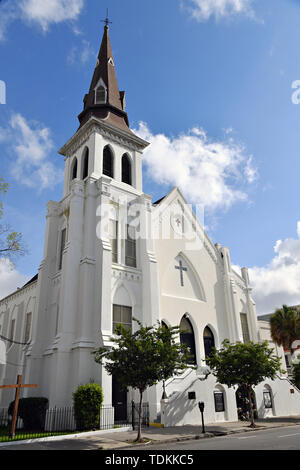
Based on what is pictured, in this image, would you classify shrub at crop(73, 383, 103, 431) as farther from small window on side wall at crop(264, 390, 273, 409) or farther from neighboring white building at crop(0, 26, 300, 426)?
small window on side wall at crop(264, 390, 273, 409)

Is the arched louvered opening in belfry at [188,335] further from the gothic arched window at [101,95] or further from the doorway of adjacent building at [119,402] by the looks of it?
the gothic arched window at [101,95]

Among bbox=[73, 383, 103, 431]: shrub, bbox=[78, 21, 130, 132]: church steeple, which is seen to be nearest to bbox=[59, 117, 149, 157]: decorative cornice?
bbox=[78, 21, 130, 132]: church steeple

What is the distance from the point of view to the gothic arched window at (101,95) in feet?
96.9

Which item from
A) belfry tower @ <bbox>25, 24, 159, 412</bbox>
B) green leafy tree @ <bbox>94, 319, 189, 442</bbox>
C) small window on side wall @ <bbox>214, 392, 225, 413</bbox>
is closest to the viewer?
green leafy tree @ <bbox>94, 319, 189, 442</bbox>

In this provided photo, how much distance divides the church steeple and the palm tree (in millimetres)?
21163

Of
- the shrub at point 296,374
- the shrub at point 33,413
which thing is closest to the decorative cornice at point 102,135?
the shrub at point 33,413

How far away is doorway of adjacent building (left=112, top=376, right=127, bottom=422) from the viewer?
19.2 m

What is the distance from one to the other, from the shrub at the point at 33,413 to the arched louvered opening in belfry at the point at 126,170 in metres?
15.7

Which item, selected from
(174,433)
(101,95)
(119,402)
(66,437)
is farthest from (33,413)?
(101,95)

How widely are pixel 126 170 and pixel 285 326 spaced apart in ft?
63.8

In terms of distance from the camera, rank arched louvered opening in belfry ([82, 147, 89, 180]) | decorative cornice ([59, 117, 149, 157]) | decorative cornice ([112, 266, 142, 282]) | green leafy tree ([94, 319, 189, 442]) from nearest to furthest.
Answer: green leafy tree ([94, 319, 189, 442]), decorative cornice ([112, 266, 142, 282]), arched louvered opening in belfry ([82, 147, 89, 180]), decorative cornice ([59, 117, 149, 157])
